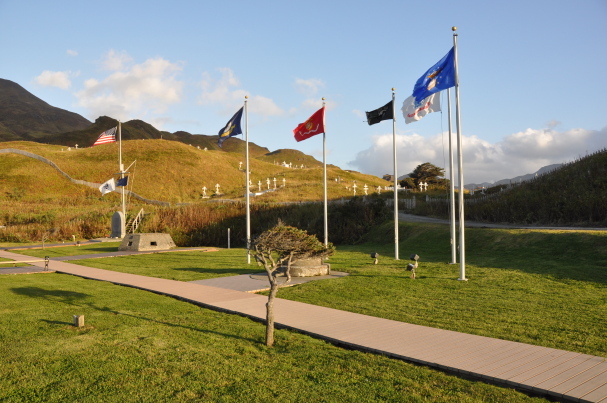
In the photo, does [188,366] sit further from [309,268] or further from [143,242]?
[143,242]

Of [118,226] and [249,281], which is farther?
[118,226]

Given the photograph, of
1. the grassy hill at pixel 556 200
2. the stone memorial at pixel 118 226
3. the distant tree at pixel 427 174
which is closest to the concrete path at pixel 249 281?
the grassy hill at pixel 556 200

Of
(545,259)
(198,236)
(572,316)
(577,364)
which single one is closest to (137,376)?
(577,364)

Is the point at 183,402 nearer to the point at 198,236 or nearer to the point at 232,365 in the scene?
the point at 232,365

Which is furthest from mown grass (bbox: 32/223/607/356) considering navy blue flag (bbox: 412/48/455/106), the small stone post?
navy blue flag (bbox: 412/48/455/106)

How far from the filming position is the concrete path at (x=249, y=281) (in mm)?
12156

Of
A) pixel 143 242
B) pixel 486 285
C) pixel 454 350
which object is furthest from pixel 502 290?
pixel 143 242

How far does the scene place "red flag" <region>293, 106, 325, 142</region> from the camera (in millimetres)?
17938

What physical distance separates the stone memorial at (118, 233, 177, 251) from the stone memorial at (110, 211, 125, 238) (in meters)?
8.27

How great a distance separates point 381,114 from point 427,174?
53.8 metres

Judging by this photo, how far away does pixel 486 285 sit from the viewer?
12.0m

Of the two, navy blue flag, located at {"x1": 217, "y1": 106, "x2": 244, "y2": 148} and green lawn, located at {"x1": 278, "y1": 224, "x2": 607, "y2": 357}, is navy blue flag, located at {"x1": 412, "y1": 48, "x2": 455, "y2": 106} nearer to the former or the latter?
green lawn, located at {"x1": 278, "y1": 224, "x2": 607, "y2": 357}

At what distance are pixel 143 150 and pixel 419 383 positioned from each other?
325ft

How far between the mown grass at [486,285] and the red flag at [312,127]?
5.45 m
